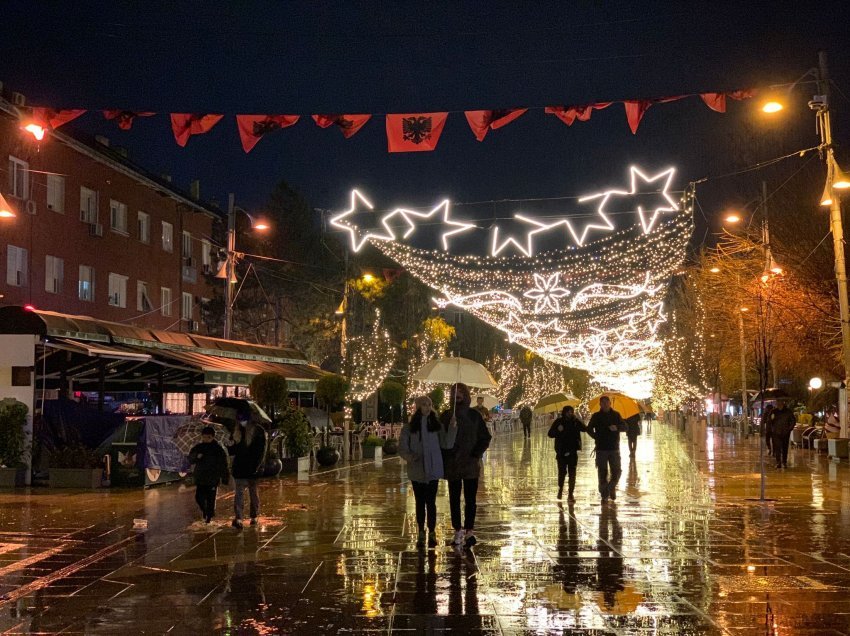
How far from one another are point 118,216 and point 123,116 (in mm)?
22757

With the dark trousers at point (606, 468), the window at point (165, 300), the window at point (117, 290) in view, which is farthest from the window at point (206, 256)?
the dark trousers at point (606, 468)

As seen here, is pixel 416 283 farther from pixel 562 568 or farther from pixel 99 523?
pixel 562 568

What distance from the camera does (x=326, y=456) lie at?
88.6 feet

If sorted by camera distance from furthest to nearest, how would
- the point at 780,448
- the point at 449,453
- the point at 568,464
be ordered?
the point at 780,448
the point at 568,464
the point at 449,453

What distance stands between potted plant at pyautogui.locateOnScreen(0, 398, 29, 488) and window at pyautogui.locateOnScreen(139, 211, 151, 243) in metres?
22.6

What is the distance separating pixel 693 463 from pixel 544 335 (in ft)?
50.9

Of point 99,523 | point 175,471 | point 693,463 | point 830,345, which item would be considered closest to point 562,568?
point 99,523

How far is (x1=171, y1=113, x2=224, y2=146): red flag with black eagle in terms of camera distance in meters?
18.1

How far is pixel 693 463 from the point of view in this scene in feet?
90.4

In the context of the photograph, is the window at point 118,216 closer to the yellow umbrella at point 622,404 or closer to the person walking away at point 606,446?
the yellow umbrella at point 622,404

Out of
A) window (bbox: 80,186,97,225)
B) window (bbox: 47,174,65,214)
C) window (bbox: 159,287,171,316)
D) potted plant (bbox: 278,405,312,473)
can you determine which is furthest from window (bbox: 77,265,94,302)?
potted plant (bbox: 278,405,312,473)

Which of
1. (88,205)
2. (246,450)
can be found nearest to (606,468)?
(246,450)

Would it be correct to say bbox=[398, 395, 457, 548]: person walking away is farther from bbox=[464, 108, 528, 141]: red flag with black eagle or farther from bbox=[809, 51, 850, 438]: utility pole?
bbox=[809, 51, 850, 438]: utility pole

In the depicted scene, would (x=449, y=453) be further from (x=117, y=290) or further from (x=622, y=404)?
(x=117, y=290)
